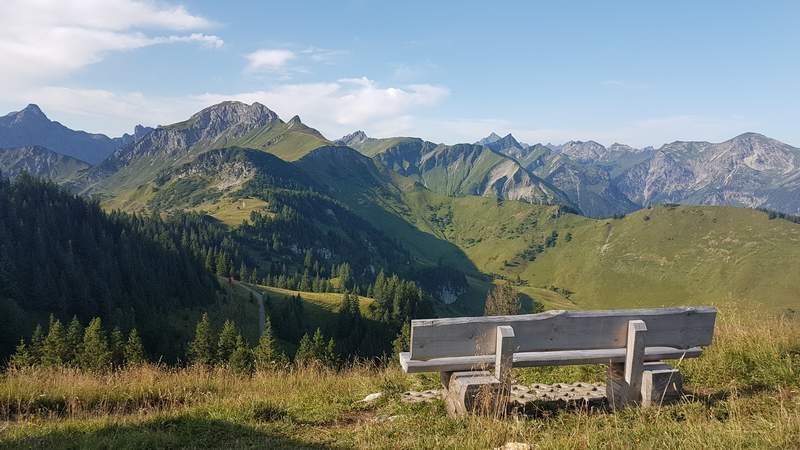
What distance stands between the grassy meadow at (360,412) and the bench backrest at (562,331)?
113cm

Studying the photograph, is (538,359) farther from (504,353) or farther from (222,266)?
(222,266)

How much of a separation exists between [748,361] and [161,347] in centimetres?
11572

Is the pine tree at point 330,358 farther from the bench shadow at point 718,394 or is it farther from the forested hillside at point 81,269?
the forested hillside at point 81,269

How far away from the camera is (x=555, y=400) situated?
8930 mm

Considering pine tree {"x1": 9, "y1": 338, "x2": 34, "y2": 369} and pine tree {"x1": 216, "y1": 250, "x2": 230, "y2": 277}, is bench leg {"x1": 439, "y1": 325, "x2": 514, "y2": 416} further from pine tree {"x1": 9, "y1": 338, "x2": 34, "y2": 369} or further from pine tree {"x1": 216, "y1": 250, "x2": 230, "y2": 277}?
pine tree {"x1": 216, "y1": 250, "x2": 230, "y2": 277}

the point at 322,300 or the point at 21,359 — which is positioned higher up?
the point at 21,359

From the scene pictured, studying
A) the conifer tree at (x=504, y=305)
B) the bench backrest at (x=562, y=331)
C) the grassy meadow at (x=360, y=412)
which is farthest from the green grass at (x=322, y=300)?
A: the bench backrest at (x=562, y=331)

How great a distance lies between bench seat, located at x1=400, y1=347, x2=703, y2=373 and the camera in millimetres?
8414

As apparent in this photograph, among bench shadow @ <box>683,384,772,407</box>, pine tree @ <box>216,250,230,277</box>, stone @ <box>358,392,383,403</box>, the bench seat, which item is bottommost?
pine tree @ <box>216,250,230,277</box>

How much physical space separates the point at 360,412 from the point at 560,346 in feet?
14.0

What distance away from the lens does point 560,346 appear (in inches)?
337

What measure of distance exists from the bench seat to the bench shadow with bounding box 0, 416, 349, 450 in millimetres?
2123

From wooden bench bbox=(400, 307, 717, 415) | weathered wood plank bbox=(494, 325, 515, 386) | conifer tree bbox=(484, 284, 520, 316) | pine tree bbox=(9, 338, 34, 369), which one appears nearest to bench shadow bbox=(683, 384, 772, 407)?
wooden bench bbox=(400, 307, 717, 415)

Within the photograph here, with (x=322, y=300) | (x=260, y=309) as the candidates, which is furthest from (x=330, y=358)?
(x=322, y=300)
